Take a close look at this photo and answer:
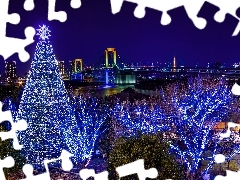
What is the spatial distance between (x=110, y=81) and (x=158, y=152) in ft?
110

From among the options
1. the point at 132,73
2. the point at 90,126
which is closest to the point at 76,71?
the point at 132,73

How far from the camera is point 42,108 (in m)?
9.20

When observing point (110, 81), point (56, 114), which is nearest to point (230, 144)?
point (56, 114)

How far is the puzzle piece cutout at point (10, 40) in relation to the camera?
301 cm

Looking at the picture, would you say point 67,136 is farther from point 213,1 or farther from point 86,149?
point 213,1

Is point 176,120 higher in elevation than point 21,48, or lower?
lower

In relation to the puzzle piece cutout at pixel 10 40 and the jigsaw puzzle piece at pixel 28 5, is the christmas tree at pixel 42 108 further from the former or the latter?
the jigsaw puzzle piece at pixel 28 5

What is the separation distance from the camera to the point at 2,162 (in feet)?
14.6

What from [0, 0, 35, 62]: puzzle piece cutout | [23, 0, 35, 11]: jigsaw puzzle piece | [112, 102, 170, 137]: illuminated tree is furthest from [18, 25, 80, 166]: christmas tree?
[23, 0, 35, 11]: jigsaw puzzle piece

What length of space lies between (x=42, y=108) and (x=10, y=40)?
6.21m

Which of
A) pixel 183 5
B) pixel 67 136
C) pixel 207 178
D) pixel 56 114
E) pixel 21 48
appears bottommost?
pixel 207 178

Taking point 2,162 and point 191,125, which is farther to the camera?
point 191,125

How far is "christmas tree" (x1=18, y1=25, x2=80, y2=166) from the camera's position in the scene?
9141 mm

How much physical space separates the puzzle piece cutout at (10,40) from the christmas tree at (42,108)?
5.89 meters
